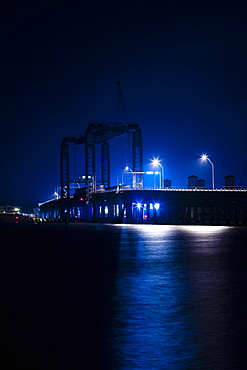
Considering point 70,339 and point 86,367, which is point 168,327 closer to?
point 70,339

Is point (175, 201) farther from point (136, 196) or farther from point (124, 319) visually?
point (124, 319)

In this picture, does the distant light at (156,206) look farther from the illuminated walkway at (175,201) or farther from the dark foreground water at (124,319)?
the dark foreground water at (124,319)

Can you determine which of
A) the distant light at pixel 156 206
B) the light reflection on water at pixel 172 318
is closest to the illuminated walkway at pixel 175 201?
the distant light at pixel 156 206

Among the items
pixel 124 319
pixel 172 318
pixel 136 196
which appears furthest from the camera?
pixel 136 196

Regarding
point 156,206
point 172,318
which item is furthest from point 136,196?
point 172,318

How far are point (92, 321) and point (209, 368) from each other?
4.06m

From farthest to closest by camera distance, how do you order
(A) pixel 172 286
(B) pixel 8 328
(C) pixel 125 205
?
(C) pixel 125 205 < (A) pixel 172 286 < (B) pixel 8 328

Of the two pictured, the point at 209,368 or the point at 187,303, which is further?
the point at 187,303

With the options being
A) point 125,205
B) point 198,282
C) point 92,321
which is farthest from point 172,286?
point 125,205

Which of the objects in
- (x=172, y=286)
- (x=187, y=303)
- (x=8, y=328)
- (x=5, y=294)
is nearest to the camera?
(x=8, y=328)

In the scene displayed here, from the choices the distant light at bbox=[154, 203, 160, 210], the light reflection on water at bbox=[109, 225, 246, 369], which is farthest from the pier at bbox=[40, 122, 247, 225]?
the light reflection on water at bbox=[109, 225, 246, 369]

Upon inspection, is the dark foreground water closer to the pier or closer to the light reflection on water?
the light reflection on water

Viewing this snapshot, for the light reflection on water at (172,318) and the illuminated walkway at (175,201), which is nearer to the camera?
the light reflection on water at (172,318)

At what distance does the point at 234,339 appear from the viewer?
10.1m
